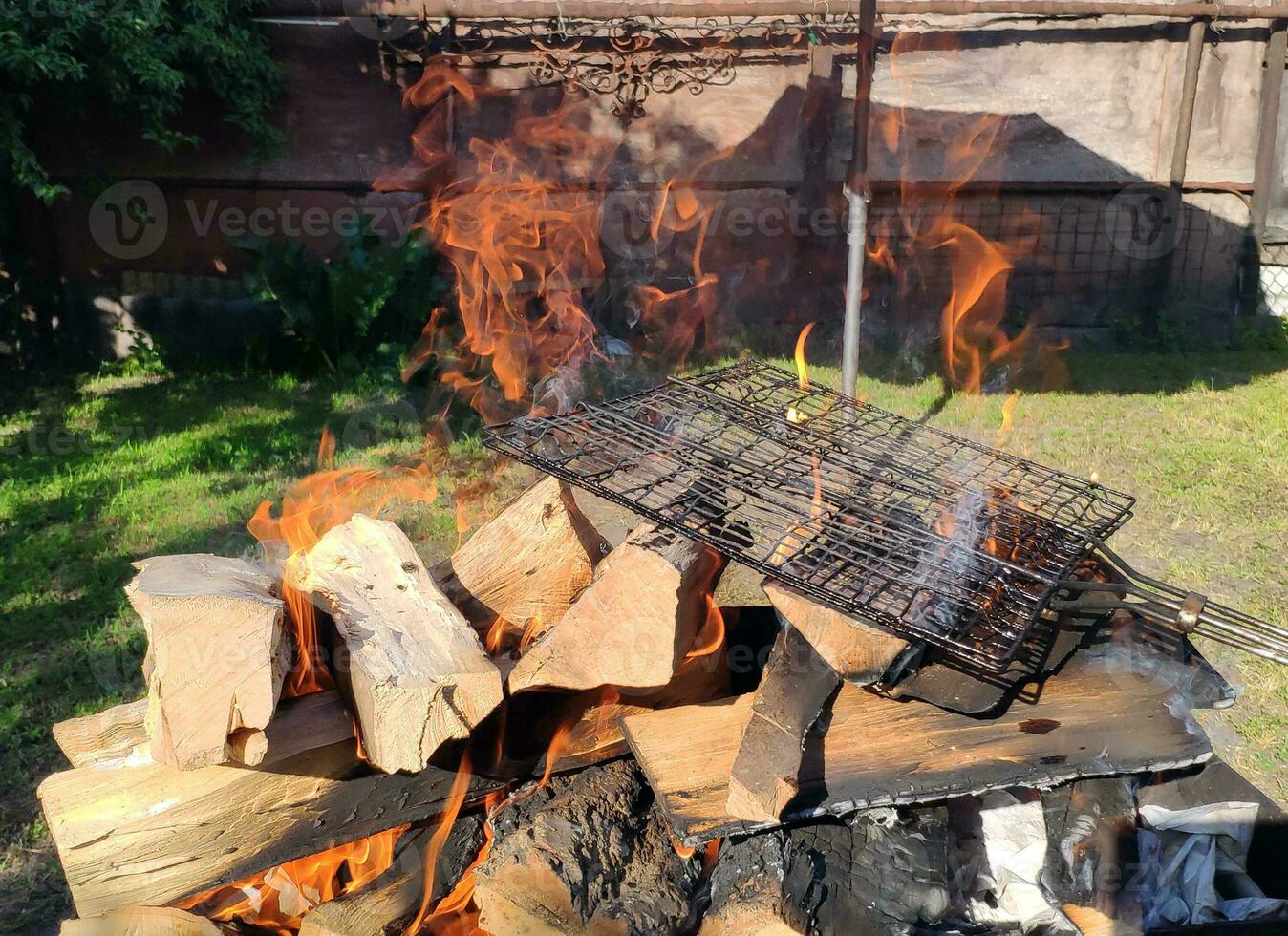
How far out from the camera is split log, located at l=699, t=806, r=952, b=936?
2.04 meters

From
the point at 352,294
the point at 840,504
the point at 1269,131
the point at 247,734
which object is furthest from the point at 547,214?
the point at 247,734

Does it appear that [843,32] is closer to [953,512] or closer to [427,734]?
[953,512]

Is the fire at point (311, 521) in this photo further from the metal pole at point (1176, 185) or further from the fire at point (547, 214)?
the metal pole at point (1176, 185)

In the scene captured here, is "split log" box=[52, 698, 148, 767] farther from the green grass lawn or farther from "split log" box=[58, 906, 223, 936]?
the green grass lawn

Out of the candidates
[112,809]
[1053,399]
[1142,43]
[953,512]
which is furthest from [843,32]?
[112,809]

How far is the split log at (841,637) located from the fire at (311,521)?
3.58ft

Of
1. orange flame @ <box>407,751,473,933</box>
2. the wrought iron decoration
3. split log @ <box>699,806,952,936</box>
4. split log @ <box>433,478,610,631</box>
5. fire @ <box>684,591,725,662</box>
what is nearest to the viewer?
split log @ <box>699,806,952,936</box>

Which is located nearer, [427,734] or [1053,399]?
[427,734]

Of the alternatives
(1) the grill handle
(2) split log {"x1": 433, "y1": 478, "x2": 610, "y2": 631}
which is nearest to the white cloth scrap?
(1) the grill handle

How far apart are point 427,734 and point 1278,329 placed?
8.68 m

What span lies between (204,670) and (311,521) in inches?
41.8

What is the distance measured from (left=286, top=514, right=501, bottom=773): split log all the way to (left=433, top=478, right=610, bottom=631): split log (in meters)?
0.22

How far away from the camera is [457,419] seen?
6.16 meters

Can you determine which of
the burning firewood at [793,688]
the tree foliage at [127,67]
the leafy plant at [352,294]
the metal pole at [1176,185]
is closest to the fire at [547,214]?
the leafy plant at [352,294]
